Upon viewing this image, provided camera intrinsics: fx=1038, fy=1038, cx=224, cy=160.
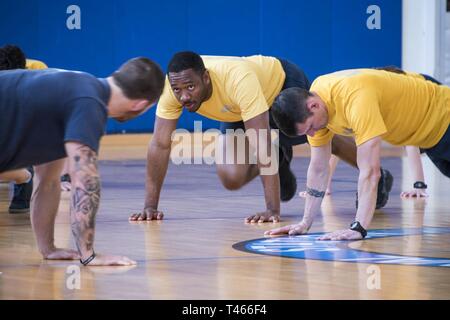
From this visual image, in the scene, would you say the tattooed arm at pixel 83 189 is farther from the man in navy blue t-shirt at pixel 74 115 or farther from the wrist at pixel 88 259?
the wrist at pixel 88 259

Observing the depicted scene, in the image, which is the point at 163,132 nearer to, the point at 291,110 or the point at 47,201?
the point at 291,110

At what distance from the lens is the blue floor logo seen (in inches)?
211

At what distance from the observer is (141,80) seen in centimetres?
480

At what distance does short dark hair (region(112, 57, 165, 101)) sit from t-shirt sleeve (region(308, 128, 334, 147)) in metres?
1.66

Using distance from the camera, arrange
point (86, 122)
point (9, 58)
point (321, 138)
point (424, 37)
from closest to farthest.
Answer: point (86, 122) < point (321, 138) < point (9, 58) < point (424, 37)

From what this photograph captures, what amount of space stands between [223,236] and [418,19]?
1037 cm

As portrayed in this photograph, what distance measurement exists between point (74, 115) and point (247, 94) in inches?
94.9

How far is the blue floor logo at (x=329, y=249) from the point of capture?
5355mm

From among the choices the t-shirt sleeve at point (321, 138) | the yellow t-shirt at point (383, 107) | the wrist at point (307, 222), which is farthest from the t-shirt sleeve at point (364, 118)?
the wrist at point (307, 222)

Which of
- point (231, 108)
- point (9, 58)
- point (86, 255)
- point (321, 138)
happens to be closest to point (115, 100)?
point (86, 255)

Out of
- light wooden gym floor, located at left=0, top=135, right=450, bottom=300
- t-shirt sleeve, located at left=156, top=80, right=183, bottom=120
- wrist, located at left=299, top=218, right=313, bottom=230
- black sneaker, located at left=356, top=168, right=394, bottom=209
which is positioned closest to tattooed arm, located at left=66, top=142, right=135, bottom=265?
light wooden gym floor, located at left=0, top=135, right=450, bottom=300
